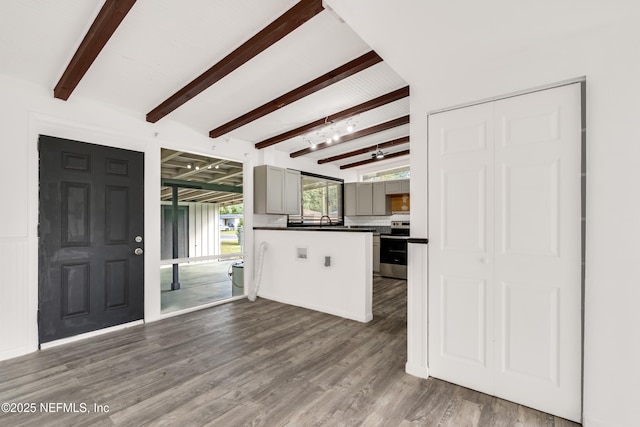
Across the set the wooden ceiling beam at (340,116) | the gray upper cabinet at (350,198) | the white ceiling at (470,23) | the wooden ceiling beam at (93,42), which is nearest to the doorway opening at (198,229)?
the wooden ceiling beam at (340,116)

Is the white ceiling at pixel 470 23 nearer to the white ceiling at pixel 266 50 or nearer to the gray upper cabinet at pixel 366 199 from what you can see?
the white ceiling at pixel 266 50

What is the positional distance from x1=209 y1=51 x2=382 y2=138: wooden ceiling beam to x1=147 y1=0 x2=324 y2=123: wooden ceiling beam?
0.77m

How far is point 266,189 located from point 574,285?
3.97m

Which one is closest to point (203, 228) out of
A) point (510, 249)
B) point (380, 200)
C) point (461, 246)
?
point (380, 200)

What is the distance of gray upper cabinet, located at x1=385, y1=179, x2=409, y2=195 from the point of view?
6.57m

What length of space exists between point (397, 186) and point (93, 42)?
5.80m

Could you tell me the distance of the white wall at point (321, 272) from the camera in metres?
3.62

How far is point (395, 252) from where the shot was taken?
6.20m

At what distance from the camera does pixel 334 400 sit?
78.7 inches

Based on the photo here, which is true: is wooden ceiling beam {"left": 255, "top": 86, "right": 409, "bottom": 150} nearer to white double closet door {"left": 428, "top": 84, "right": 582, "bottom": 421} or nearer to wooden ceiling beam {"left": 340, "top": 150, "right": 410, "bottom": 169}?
white double closet door {"left": 428, "top": 84, "right": 582, "bottom": 421}

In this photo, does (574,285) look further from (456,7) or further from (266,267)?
(266,267)

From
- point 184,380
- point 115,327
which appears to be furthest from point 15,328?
point 184,380

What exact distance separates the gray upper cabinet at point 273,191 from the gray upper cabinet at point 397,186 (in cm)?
261

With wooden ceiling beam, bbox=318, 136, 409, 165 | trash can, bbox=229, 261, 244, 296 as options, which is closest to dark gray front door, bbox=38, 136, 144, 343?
trash can, bbox=229, 261, 244, 296
